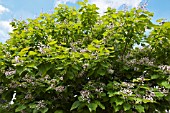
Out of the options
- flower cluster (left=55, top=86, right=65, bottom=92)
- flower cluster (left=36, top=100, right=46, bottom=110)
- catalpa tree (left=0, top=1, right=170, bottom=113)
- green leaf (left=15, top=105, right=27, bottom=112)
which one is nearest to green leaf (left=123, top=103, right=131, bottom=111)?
catalpa tree (left=0, top=1, right=170, bottom=113)

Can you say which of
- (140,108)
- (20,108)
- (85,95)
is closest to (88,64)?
(85,95)

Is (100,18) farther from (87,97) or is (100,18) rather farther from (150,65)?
(87,97)

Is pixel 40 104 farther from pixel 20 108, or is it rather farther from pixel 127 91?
pixel 127 91

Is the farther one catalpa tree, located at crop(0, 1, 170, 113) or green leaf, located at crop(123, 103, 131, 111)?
catalpa tree, located at crop(0, 1, 170, 113)

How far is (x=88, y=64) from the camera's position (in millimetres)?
4758

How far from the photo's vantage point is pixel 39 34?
18.8 ft

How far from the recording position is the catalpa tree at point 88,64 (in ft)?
14.9

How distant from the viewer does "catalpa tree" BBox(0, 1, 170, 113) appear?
4.53 metres

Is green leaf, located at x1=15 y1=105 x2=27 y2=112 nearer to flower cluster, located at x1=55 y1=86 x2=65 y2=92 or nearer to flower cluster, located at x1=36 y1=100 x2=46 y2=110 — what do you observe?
flower cluster, located at x1=36 y1=100 x2=46 y2=110

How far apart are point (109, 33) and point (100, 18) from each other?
0.59 metres

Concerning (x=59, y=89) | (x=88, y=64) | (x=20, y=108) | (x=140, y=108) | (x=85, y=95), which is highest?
(x=88, y=64)

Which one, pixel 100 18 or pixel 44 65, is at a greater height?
pixel 100 18

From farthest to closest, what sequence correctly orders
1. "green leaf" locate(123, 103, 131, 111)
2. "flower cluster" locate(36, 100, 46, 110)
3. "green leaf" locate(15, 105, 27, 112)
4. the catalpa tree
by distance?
"green leaf" locate(15, 105, 27, 112) → "flower cluster" locate(36, 100, 46, 110) → the catalpa tree → "green leaf" locate(123, 103, 131, 111)

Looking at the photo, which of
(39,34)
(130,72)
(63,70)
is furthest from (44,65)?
(130,72)
